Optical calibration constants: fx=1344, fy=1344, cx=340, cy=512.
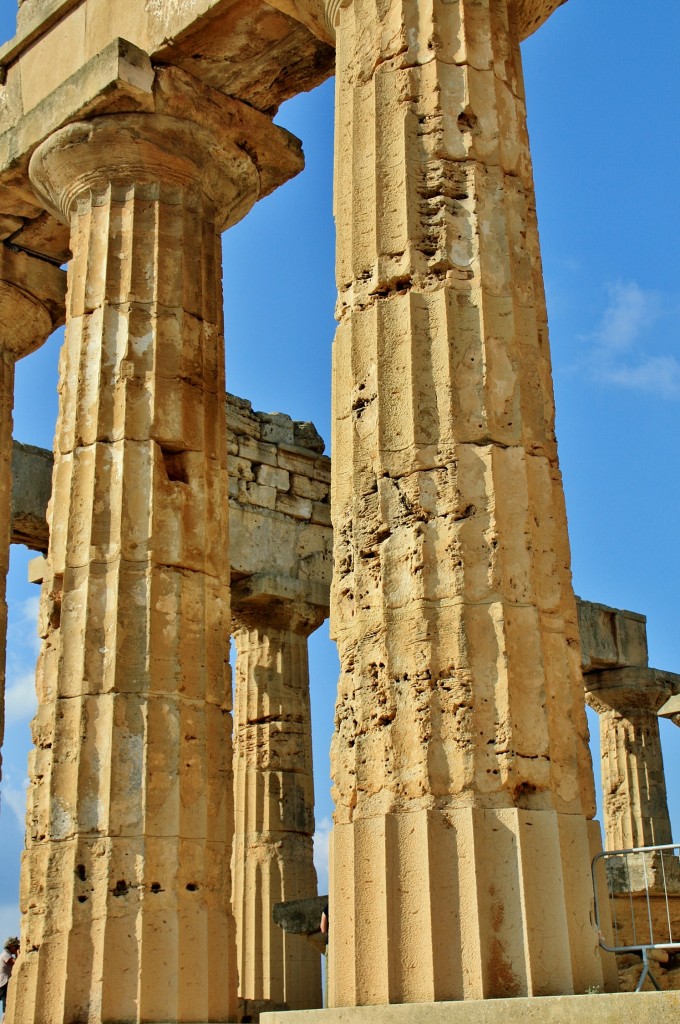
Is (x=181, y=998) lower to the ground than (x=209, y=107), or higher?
lower

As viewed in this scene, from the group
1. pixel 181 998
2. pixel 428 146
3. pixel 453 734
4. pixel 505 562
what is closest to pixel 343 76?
pixel 428 146

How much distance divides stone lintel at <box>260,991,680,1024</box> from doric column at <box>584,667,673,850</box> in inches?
674

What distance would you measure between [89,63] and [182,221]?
158cm

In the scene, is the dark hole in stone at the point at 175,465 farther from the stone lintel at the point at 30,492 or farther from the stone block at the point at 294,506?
the stone block at the point at 294,506

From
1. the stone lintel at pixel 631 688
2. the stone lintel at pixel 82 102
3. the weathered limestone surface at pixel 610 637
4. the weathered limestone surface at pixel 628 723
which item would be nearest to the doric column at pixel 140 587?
the stone lintel at pixel 82 102

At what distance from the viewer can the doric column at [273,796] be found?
55.7 feet

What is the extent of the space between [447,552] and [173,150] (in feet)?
19.8

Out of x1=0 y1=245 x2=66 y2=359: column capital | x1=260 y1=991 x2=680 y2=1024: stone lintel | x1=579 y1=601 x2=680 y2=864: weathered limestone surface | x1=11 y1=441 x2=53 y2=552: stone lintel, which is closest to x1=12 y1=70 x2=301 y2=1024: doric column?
x1=0 y1=245 x2=66 y2=359: column capital

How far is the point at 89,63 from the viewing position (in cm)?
1170

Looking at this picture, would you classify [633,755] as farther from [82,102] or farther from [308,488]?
[82,102]

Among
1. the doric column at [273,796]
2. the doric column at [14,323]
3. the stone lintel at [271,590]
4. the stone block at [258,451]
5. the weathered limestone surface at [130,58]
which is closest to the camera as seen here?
the weathered limestone surface at [130,58]

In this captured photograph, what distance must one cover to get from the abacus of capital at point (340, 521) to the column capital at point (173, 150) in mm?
27

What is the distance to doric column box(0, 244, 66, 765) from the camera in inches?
557

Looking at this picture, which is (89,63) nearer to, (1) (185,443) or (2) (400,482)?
(1) (185,443)
